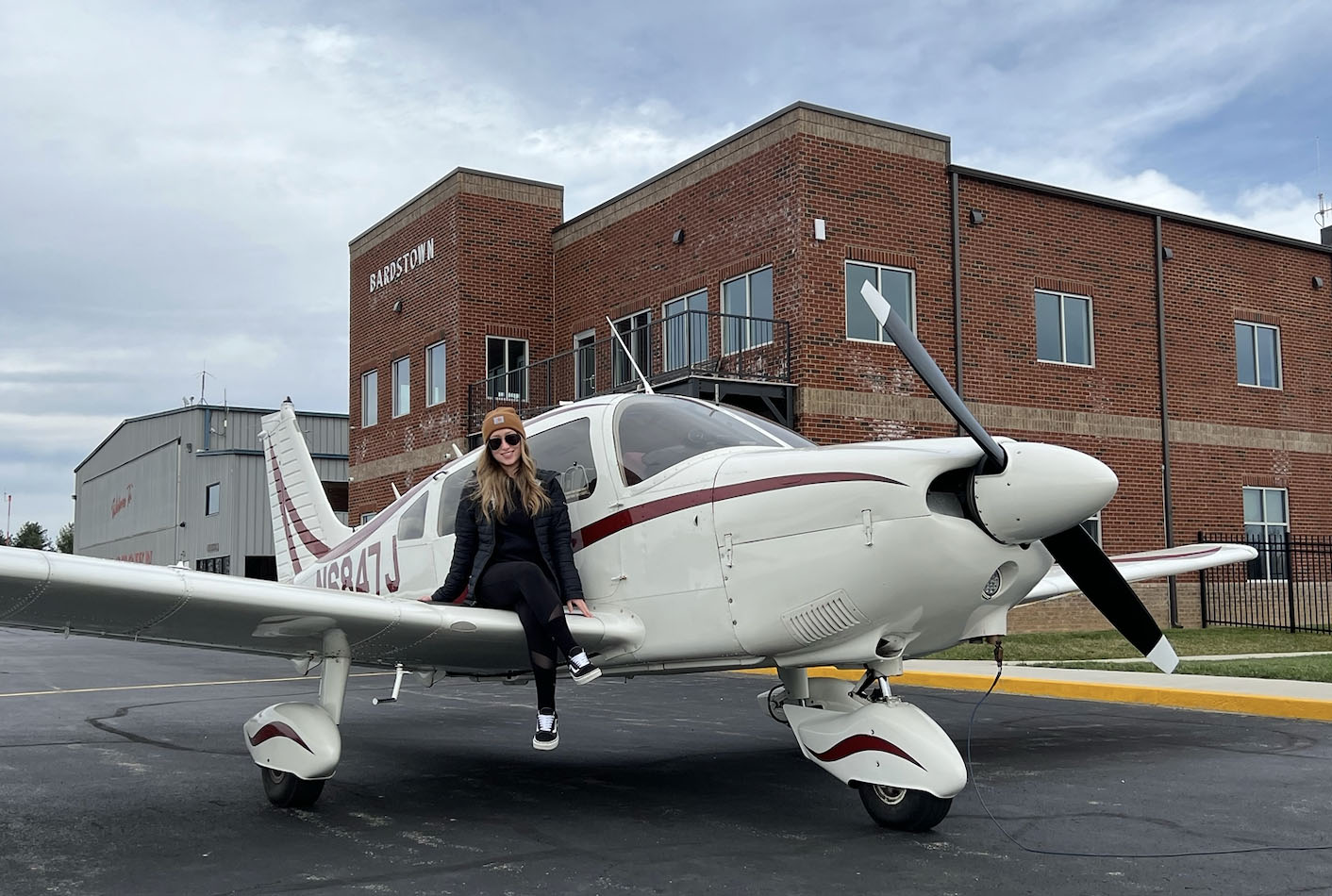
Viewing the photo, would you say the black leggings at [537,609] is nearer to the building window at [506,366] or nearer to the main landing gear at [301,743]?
the main landing gear at [301,743]

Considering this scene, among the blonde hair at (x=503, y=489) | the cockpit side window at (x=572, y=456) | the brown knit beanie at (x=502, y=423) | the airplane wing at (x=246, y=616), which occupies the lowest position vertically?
the airplane wing at (x=246, y=616)

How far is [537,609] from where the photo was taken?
5965 mm

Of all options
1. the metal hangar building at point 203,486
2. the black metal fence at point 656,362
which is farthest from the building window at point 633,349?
the metal hangar building at point 203,486

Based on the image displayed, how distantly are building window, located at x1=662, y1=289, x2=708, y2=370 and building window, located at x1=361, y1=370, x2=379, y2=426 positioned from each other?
10124 mm

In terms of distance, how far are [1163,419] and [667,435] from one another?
18.8 m

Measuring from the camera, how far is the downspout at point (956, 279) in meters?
20.3

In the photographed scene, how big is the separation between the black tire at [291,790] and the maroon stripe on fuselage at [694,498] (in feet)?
6.02

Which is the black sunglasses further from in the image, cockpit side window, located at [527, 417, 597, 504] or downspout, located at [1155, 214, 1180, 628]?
downspout, located at [1155, 214, 1180, 628]

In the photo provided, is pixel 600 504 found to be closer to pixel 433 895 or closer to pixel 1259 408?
pixel 433 895

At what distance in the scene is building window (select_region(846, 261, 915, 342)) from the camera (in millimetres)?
19641

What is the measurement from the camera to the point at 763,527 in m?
5.74

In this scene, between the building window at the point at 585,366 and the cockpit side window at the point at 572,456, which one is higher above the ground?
the building window at the point at 585,366

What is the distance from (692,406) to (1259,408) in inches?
829

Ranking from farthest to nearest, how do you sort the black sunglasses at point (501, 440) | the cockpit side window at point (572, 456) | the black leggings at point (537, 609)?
the cockpit side window at point (572, 456) → the black sunglasses at point (501, 440) → the black leggings at point (537, 609)
